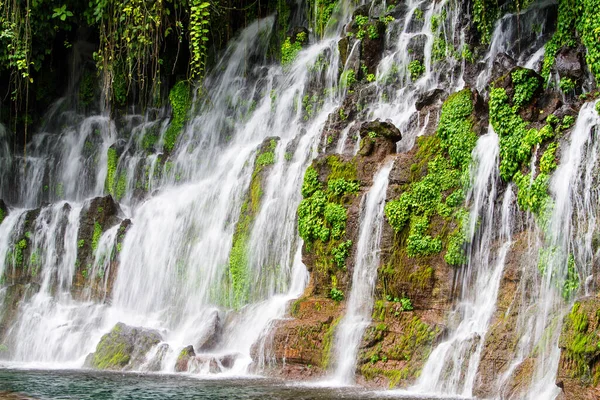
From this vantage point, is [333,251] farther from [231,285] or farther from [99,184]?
[99,184]

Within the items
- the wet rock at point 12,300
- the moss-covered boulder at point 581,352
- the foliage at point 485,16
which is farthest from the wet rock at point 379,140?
the wet rock at point 12,300

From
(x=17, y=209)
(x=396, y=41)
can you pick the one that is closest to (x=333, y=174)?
(x=396, y=41)

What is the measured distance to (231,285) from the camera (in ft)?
53.2

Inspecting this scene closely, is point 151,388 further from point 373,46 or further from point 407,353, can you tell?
point 373,46

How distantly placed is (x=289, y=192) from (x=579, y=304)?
7.56 m

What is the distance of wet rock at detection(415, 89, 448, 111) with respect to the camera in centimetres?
1462

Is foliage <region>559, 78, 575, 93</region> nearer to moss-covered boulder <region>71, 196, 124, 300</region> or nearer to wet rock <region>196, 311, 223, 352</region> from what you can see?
wet rock <region>196, 311, 223, 352</region>

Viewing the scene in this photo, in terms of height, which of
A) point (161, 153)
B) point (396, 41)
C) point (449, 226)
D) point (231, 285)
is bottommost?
point (231, 285)

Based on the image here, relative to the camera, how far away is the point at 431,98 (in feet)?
48.2

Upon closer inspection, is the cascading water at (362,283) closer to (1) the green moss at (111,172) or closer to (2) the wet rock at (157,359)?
(2) the wet rock at (157,359)

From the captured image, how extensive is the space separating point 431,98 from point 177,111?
390 inches

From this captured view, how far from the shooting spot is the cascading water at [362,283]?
40.5ft

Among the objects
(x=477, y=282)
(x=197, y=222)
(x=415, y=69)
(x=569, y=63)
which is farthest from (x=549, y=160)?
(x=197, y=222)

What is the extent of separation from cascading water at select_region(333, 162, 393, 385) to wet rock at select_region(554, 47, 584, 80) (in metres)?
Result: 3.02
